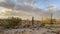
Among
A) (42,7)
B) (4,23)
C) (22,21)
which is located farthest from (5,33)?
(42,7)

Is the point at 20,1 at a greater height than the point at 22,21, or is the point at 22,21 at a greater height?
the point at 20,1

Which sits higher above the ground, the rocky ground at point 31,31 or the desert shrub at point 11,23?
the desert shrub at point 11,23

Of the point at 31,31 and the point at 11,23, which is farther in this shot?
the point at 11,23

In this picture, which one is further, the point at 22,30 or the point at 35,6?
the point at 35,6

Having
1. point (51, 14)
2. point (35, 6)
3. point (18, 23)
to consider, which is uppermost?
point (35, 6)

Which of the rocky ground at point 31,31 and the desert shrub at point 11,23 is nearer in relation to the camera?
the rocky ground at point 31,31

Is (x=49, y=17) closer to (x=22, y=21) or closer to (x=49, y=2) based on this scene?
(x=49, y=2)

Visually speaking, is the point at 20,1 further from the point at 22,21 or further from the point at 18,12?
the point at 22,21

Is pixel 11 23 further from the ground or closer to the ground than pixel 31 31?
further from the ground

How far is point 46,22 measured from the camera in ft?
22.9

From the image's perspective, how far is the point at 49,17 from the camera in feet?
23.2

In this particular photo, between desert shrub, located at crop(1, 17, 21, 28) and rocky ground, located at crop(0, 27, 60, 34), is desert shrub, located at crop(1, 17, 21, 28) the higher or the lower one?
the higher one

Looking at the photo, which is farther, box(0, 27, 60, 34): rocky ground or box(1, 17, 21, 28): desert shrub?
box(1, 17, 21, 28): desert shrub

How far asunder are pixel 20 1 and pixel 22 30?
160 cm
